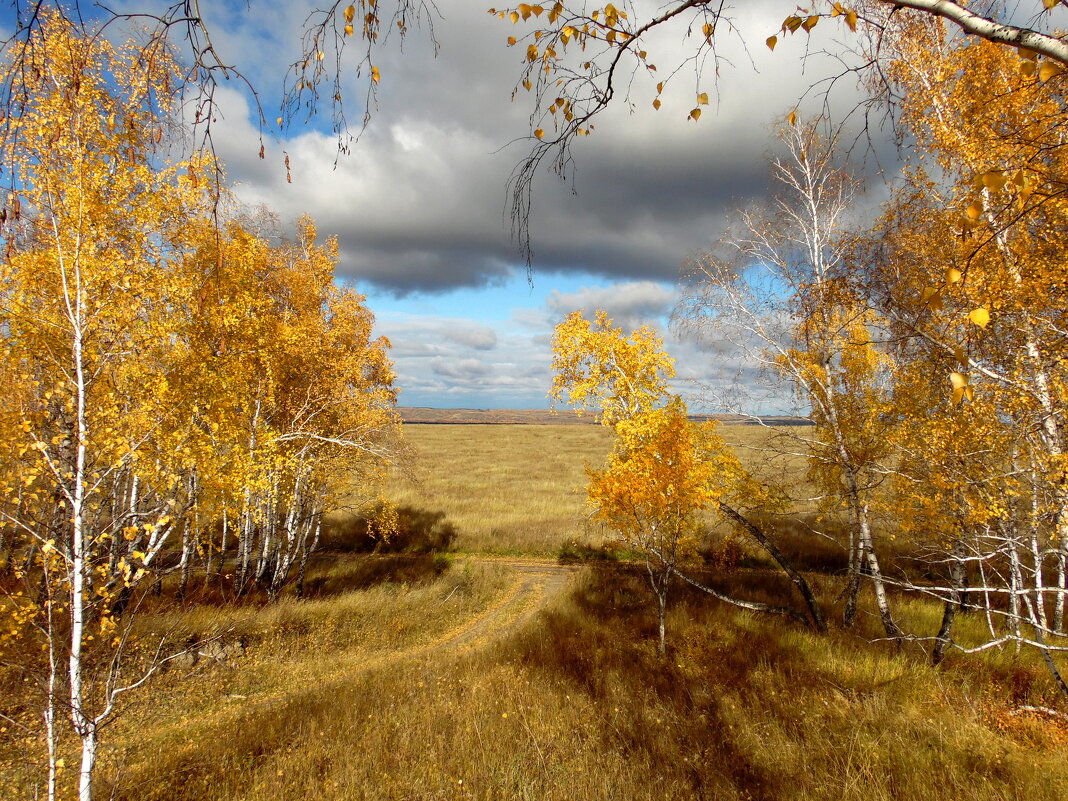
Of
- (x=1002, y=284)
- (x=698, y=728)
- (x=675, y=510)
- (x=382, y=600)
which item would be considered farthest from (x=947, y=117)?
(x=382, y=600)

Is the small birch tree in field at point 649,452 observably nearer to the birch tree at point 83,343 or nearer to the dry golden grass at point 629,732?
the dry golden grass at point 629,732


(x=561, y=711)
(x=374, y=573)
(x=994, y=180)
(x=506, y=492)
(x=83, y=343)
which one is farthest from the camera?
(x=506, y=492)

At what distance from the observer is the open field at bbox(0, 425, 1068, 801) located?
591 cm

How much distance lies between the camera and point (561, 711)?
816cm

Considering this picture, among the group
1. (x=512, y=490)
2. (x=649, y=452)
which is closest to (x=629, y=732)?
(x=649, y=452)

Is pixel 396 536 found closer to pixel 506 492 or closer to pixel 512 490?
pixel 506 492

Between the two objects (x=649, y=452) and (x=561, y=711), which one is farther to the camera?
(x=649, y=452)

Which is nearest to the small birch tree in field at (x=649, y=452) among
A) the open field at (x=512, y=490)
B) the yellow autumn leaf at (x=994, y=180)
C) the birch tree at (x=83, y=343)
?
the open field at (x=512, y=490)

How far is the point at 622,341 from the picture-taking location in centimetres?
1177

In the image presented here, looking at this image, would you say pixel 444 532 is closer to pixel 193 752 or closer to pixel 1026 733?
pixel 193 752

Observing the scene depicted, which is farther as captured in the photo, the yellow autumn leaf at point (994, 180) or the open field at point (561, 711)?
the open field at point (561, 711)

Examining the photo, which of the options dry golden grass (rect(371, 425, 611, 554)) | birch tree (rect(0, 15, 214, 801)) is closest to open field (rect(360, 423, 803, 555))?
dry golden grass (rect(371, 425, 611, 554))

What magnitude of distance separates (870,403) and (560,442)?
66.9m

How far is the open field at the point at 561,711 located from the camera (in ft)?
19.4
